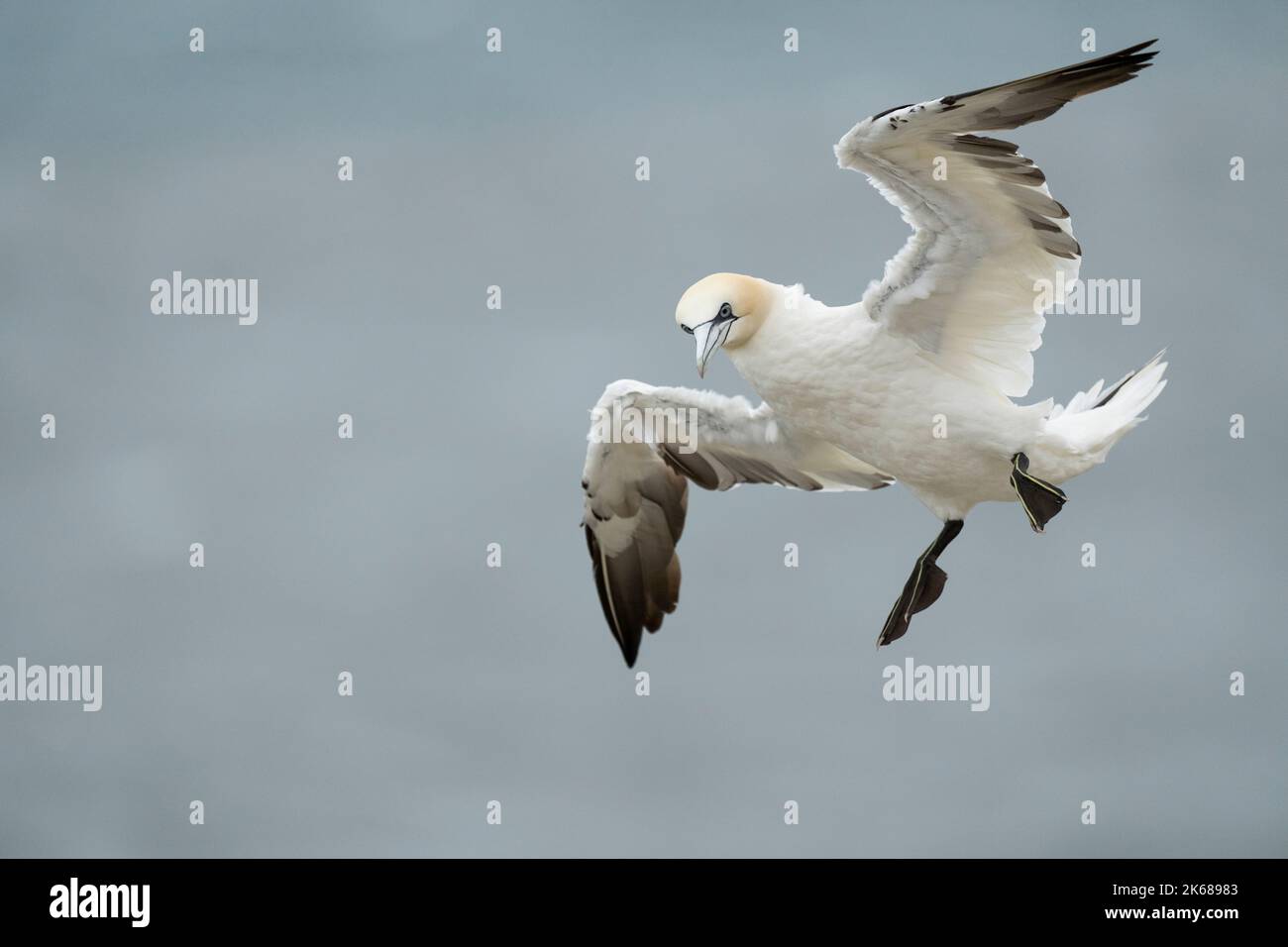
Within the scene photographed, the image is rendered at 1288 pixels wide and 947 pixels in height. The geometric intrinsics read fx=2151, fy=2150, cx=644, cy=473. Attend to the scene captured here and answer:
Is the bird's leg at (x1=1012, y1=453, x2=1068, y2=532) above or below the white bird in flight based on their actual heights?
below

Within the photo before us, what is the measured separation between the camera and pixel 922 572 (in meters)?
14.1

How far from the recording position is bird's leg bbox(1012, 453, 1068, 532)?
42.6 feet

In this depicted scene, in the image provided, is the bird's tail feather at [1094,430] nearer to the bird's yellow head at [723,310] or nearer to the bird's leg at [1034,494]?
the bird's leg at [1034,494]

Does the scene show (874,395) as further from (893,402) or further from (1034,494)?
(1034,494)

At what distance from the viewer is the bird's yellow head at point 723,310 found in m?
12.9

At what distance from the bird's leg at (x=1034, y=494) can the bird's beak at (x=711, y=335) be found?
1.96m

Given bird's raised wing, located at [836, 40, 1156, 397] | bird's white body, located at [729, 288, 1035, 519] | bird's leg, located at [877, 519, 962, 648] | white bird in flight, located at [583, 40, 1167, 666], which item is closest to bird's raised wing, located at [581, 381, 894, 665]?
white bird in flight, located at [583, 40, 1167, 666]

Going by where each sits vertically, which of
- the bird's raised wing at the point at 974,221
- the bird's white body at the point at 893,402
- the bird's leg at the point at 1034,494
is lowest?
the bird's leg at the point at 1034,494

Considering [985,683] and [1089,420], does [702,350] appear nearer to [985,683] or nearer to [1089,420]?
[1089,420]

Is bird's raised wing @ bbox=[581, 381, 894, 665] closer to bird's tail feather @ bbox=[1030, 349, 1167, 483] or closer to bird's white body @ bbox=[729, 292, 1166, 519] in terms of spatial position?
bird's white body @ bbox=[729, 292, 1166, 519]

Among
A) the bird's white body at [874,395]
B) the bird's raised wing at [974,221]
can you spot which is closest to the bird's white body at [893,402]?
the bird's white body at [874,395]

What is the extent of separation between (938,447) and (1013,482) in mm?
511

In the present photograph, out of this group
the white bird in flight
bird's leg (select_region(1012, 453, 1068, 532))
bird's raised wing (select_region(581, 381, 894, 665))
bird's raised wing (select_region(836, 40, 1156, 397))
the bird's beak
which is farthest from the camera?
bird's raised wing (select_region(581, 381, 894, 665))

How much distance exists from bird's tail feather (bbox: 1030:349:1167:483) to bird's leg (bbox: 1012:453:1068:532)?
78 millimetres
